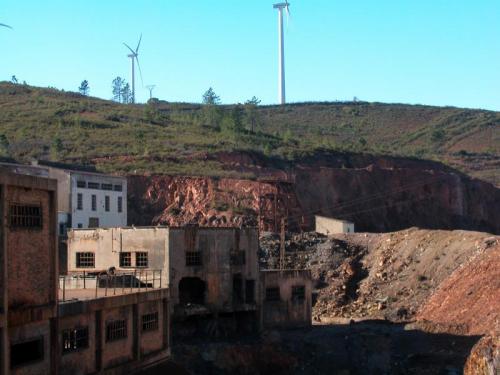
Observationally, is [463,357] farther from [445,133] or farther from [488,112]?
[488,112]

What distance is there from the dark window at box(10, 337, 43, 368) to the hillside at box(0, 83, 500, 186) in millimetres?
52037

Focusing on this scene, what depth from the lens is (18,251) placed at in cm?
2808

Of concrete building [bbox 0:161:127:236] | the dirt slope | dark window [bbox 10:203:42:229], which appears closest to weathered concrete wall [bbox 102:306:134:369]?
dark window [bbox 10:203:42:229]

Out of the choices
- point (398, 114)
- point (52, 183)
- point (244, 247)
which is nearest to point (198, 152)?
point (244, 247)

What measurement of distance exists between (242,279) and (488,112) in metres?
129

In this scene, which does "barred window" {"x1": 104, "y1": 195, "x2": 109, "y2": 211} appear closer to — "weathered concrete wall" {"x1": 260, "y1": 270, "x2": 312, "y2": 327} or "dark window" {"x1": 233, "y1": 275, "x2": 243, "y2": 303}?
"weathered concrete wall" {"x1": 260, "y1": 270, "x2": 312, "y2": 327}

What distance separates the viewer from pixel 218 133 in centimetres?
10925

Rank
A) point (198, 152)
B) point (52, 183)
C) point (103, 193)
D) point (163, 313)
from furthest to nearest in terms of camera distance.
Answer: point (198, 152)
point (103, 193)
point (163, 313)
point (52, 183)

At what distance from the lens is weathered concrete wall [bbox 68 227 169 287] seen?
44344 millimetres

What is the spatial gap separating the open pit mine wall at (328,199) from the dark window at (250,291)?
77.3 feet

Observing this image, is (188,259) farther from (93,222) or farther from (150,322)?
(93,222)

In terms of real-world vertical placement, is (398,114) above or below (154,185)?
above

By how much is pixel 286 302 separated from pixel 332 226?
80.4 ft

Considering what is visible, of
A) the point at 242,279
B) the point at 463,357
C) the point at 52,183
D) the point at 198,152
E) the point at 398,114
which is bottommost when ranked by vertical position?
the point at 463,357
